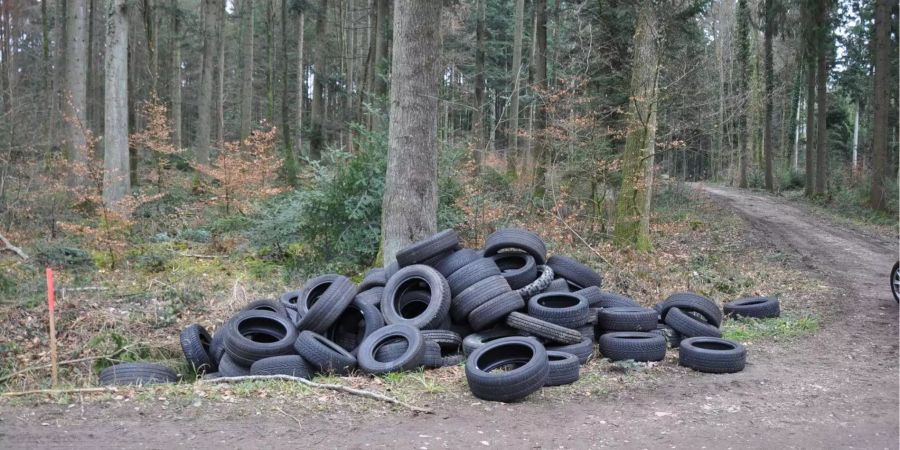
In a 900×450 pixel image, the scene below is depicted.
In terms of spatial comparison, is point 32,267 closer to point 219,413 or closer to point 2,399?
point 2,399

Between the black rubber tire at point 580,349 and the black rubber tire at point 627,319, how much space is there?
662mm

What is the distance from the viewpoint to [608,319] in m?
8.39

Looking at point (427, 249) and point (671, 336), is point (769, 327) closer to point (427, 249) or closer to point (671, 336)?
point (671, 336)

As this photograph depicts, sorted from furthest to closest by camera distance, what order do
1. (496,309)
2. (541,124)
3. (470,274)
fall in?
1. (541,124)
2. (470,274)
3. (496,309)

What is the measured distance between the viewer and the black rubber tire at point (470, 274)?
838 centimetres

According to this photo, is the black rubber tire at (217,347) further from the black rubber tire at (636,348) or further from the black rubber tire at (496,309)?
the black rubber tire at (636,348)

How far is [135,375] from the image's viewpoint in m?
7.38

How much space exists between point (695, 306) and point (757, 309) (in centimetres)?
186

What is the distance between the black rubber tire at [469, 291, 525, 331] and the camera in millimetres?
7879

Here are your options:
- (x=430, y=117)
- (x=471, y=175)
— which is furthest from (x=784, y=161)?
(x=430, y=117)

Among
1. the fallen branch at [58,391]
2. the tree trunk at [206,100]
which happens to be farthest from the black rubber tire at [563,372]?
the tree trunk at [206,100]

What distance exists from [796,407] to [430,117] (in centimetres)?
726

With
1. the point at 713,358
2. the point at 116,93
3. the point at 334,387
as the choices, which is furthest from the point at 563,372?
the point at 116,93

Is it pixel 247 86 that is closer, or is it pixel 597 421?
pixel 597 421
